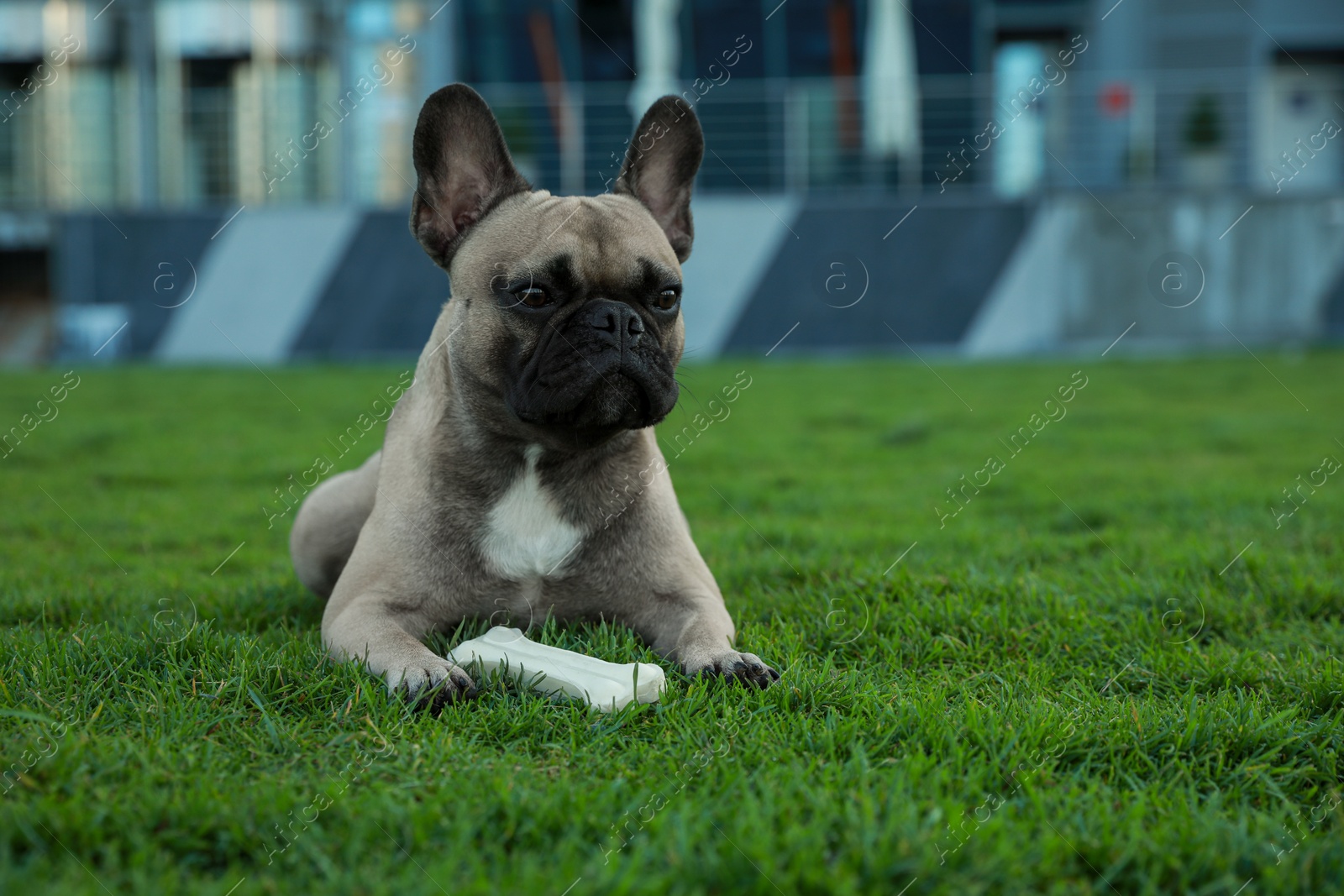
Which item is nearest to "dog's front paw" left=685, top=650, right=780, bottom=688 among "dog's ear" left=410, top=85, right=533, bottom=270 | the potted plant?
"dog's ear" left=410, top=85, right=533, bottom=270

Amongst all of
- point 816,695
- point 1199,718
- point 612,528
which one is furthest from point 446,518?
point 1199,718

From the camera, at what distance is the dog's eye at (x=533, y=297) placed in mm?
3164

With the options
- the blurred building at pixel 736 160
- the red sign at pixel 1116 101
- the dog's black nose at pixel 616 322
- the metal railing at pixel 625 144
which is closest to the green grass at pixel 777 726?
the dog's black nose at pixel 616 322

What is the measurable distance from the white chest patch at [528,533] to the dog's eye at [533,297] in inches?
16.7

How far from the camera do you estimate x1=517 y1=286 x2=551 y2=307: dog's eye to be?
316cm

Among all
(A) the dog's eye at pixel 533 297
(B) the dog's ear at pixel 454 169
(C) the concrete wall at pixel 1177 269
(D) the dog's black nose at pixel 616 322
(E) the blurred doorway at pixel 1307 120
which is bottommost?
(C) the concrete wall at pixel 1177 269

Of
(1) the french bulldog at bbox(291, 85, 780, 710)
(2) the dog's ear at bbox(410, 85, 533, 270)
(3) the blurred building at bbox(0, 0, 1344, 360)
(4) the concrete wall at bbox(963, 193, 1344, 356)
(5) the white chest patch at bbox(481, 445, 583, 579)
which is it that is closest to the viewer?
(1) the french bulldog at bbox(291, 85, 780, 710)

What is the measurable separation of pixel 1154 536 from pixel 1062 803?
285 cm

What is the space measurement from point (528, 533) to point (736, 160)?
496 inches

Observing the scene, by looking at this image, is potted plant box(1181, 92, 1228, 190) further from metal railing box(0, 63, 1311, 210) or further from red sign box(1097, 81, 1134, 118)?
red sign box(1097, 81, 1134, 118)

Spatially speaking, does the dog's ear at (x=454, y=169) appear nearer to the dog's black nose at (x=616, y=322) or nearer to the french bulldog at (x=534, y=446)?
the french bulldog at (x=534, y=446)

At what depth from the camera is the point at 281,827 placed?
1.95 meters

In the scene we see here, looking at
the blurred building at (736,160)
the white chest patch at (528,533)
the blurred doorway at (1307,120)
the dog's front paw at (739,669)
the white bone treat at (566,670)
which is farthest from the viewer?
the blurred doorway at (1307,120)

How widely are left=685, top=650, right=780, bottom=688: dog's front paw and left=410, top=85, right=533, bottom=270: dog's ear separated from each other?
163 cm
